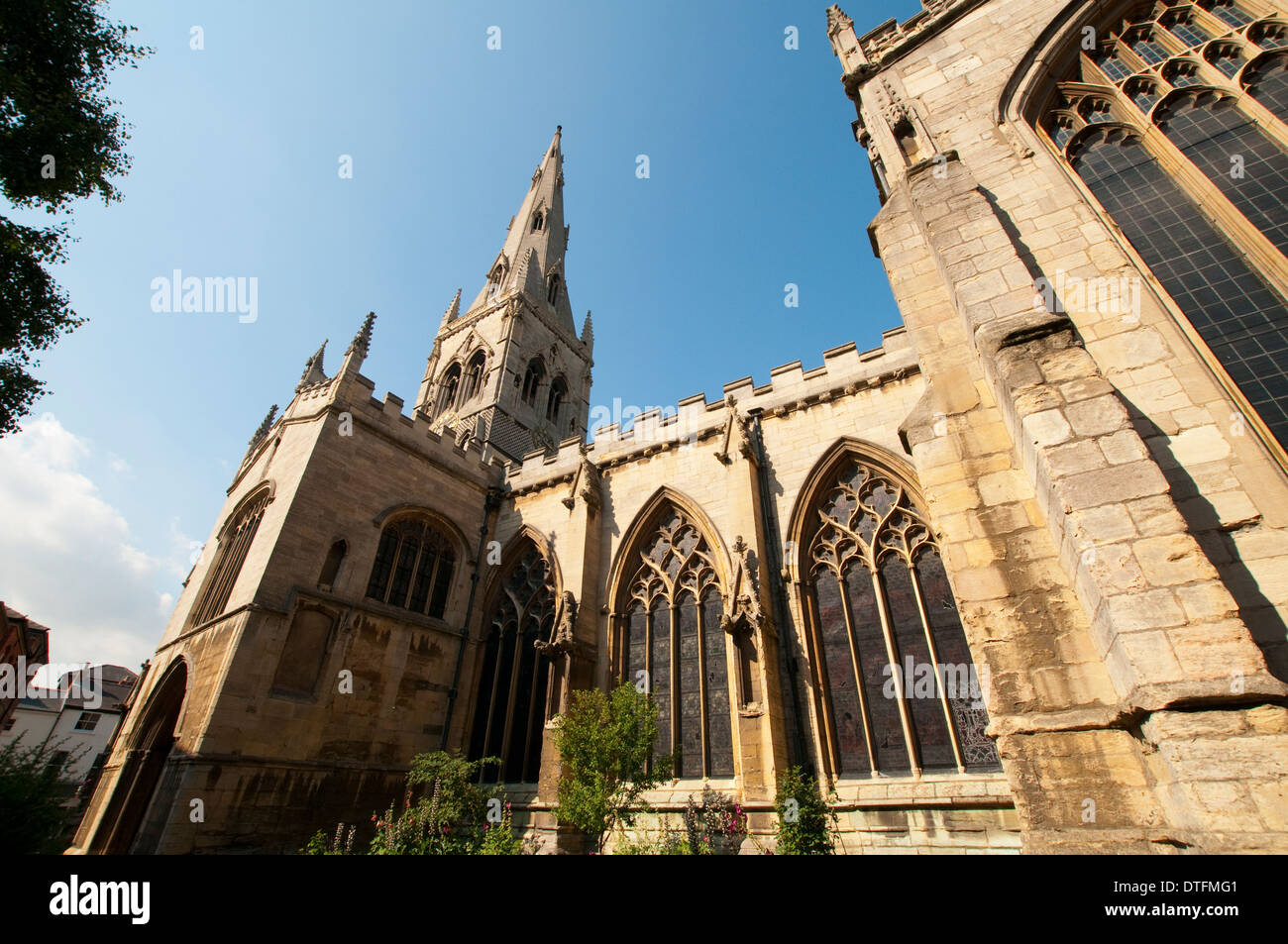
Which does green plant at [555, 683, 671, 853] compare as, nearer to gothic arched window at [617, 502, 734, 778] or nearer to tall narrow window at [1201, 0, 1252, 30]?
gothic arched window at [617, 502, 734, 778]

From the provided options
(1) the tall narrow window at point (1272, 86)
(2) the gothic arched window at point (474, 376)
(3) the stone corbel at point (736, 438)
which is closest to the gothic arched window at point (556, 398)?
(2) the gothic arched window at point (474, 376)

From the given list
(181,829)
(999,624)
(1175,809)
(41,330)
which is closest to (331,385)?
(41,330)

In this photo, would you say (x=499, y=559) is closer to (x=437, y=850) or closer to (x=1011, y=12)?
(x=437, y=850)

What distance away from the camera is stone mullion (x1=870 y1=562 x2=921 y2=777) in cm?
790

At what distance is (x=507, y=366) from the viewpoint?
2353 centimetres

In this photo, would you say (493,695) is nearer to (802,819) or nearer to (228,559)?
(228,559)

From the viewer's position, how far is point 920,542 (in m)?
9.09

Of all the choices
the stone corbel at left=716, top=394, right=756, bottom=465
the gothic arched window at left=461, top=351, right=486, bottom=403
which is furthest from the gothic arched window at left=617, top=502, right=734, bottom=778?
the gothic arched window at left=461, top=351, right=486, bottom=403

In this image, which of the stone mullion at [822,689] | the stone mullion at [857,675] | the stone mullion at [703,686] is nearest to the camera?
the stone mullion at [857,675]

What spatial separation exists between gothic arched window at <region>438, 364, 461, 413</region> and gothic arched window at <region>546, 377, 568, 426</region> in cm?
421

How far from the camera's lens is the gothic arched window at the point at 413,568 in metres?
11.6

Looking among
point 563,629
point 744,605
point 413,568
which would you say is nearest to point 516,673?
point 563,629

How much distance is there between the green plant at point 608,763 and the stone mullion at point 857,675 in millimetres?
2999

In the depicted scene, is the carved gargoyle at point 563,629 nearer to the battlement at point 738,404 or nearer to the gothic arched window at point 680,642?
the gothic arched window at point 680,642
